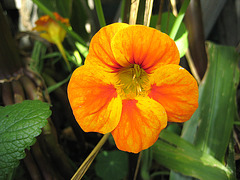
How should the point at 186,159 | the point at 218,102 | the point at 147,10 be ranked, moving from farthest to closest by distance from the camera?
1. the point at 218,102
2. the point at 186,159
3. the point at 147,10

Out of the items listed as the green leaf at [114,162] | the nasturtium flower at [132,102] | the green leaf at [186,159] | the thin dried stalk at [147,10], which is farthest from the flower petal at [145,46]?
the green leaf at [114,162]

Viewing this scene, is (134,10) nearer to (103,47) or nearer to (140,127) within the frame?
(103,47)

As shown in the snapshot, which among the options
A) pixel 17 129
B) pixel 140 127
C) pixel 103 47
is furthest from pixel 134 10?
pixel 17 129

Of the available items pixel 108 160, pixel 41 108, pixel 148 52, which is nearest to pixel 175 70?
pixel 148 52

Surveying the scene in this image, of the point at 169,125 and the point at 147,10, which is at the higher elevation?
the point at 147,10

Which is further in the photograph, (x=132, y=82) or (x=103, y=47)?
(x=132, y=82)

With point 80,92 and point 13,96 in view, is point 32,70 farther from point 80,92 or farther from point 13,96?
point 80,92
